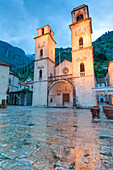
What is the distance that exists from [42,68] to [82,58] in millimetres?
8789

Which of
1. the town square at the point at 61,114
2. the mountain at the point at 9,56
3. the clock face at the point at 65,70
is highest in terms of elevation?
the mountain at the point at 9,56

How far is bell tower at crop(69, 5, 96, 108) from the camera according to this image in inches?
593

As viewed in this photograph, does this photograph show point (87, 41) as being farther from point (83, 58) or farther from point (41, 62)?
point (41, 62)

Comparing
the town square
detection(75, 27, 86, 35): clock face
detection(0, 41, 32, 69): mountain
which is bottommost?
the town square

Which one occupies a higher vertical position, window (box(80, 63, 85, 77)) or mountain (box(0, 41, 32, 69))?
mountain (box(0, 41, 32, 69))

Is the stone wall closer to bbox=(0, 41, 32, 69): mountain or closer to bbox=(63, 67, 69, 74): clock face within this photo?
bbox=(63, 67, 69, 74): clock face

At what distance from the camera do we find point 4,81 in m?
16.1

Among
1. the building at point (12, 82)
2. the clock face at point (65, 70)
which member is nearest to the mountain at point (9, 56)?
the building at point (12, 82)

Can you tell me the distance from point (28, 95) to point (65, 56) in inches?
2716

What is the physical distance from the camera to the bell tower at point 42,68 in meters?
18.7

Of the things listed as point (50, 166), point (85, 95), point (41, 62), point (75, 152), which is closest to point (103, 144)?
point (75, 152)

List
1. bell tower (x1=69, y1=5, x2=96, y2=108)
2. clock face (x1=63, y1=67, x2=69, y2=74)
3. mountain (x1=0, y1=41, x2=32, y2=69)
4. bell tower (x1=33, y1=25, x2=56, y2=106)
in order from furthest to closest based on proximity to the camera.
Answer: mountain (x1=0, y1=41, x2=32, y2=69) → clock face (x1=63, y1=67, x2=69, y2=74) → bell tower (x1=33, y1=25, x2=56, y2=106) → bell tower (x1=69, y1=5, x2=96, y2=108)

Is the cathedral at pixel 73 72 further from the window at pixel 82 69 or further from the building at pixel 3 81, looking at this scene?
the building at pixel 3 81

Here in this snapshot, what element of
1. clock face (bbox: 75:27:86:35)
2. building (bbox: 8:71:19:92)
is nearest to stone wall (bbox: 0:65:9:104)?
building (bbox: 8:71:19:92)
